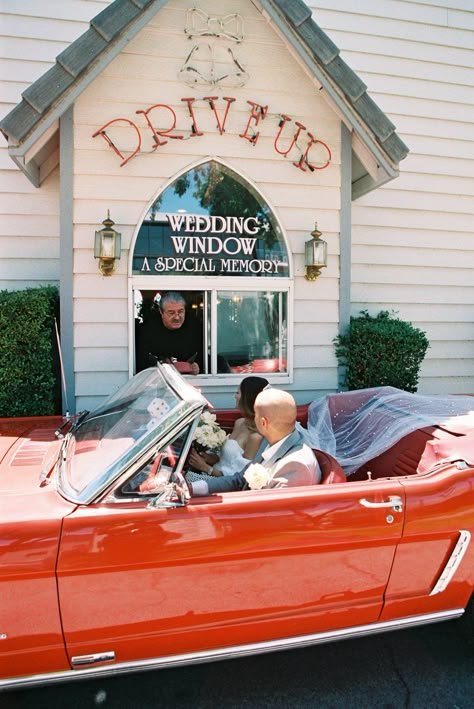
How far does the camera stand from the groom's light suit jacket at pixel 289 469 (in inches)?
98.7

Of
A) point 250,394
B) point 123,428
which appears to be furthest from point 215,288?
point 123,428

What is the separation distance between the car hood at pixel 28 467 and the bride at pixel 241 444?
0.82 m

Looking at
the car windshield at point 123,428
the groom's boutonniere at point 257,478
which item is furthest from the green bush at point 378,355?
the groom's boutonniere at point 257,478

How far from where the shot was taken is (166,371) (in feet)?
9.27

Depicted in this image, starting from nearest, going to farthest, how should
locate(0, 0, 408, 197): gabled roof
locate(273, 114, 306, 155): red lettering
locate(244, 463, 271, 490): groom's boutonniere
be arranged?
locate(244, 463, 271, 490): groom's boutonniere → locate(0, 0, 408, 197): gabled roof → locate(273, 114, 306, 155): red lettering

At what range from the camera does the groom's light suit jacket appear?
8.22 ft

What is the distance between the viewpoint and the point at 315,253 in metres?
4.91

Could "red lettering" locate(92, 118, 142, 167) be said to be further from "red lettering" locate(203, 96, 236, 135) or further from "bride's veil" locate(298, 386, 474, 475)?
"bride's veil" locate(298, 386, 474, 475)

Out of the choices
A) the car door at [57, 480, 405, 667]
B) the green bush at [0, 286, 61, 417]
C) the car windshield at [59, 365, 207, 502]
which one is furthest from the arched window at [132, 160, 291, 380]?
the car door at [57, 480, 405, 667]

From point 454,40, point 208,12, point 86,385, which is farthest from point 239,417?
point 454,40

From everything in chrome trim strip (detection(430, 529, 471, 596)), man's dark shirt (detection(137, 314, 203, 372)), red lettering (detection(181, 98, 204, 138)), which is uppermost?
red lettering (detection(181, 98, 204, 138))

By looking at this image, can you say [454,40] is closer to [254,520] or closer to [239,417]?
[239,417]

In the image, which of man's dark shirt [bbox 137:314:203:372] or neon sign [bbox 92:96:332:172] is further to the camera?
man's dark shirt [bbox 137:314:203:372]

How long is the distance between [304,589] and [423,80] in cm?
641
